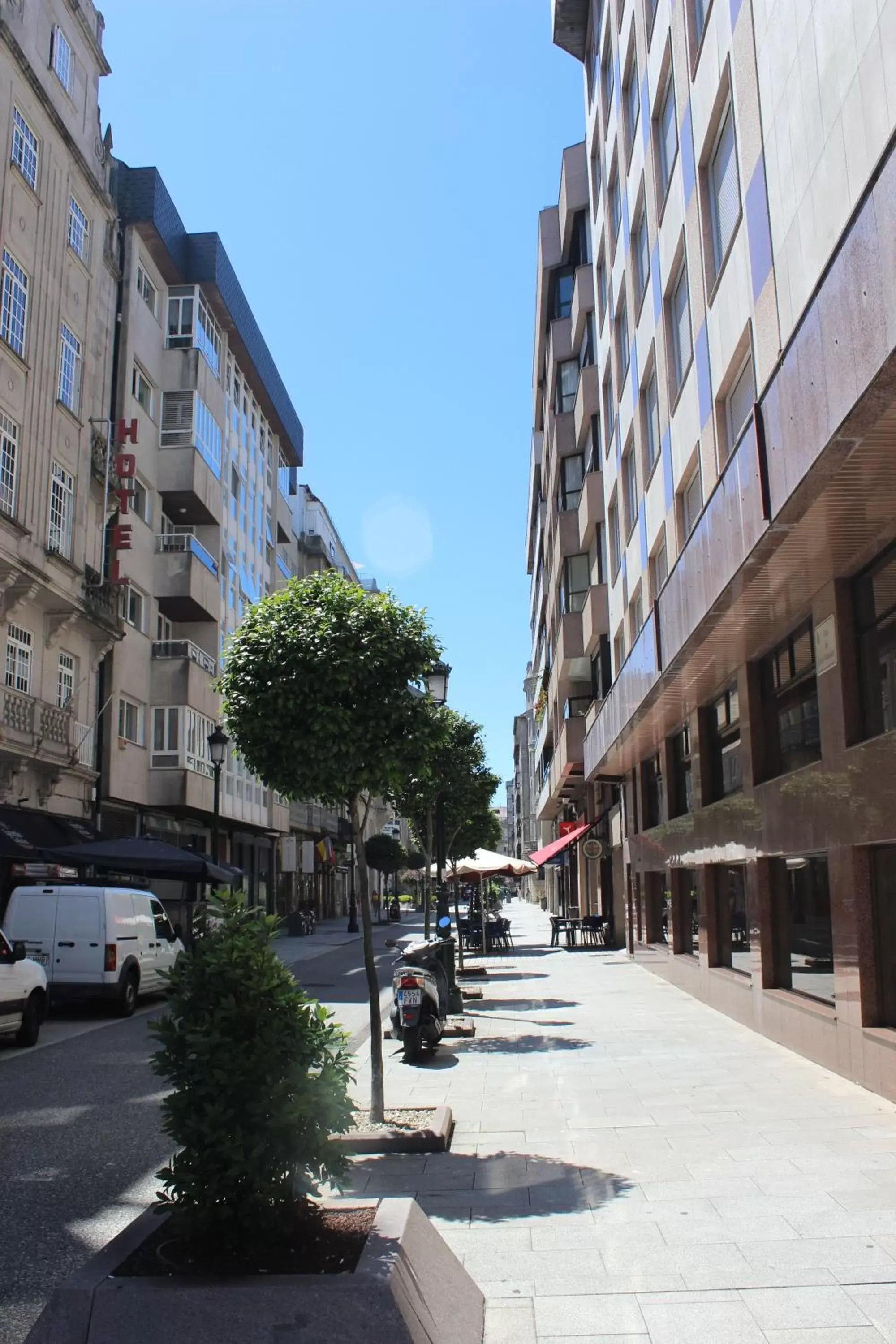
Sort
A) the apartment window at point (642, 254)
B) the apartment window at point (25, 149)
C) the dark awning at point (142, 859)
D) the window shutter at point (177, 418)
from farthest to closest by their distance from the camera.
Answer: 1. the window shutter at point (177, 418)
2. the apartment window at point (25, 149)
3. the dark awning at point (142, 859)
4. the apartment window at point (642, 254)

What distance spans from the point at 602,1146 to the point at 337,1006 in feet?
37.3

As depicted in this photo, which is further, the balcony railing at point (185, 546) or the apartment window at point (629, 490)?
the balcony railing at point (185, 546)

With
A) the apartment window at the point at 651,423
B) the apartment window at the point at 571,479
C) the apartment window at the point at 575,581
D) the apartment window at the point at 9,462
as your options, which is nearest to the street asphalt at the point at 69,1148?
the apartment window at the point at 651,423

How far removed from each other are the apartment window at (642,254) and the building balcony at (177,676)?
56.0 ft

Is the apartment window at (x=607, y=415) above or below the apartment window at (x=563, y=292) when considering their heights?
below

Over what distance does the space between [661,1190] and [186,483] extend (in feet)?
100

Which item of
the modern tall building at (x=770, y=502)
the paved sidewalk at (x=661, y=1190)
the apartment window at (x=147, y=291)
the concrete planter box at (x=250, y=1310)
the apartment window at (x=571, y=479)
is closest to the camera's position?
the concrete planter box at (x=250, y=1310)

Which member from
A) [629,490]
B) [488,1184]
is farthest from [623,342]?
[488,1184]

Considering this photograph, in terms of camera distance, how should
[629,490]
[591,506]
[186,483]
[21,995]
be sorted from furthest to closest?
[186,483] < [591,506] < [629,490] < [21,995]

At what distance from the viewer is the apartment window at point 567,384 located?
3469cm

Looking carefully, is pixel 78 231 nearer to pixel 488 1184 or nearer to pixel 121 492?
pixel 121 492

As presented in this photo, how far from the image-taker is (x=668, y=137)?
711 inches

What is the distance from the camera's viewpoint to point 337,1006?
1853cm

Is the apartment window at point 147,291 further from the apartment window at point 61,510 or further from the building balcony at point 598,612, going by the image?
the building balcony at point 598,612
